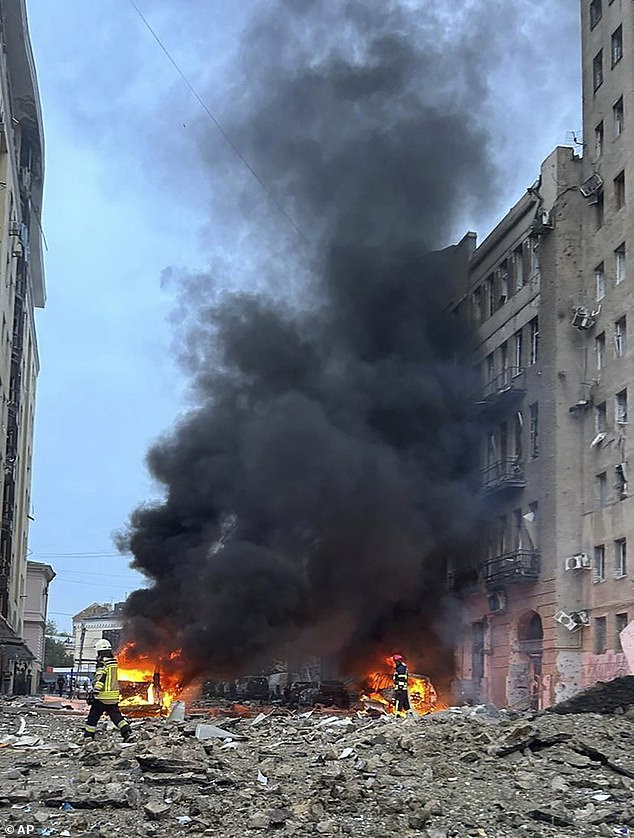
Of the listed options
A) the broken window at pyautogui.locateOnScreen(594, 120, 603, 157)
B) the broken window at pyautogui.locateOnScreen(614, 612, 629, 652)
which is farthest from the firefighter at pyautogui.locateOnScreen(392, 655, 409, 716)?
the broken window at pyautogui.locateOnScreen(594, 120, 603, 157)

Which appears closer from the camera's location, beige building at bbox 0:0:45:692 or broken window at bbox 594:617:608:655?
broken window at bbox 594:617:608:655

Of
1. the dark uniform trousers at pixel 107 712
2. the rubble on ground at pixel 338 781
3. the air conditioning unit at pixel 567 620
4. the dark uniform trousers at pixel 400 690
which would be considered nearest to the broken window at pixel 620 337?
the air conditioning unit at pixel 567 620

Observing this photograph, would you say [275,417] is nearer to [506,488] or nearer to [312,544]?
[312,544]

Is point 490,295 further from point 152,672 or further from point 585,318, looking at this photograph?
point 152,672

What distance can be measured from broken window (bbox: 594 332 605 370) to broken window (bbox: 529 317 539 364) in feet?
12.4

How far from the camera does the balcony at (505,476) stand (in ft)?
137

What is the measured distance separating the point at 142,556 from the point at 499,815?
2919 centimetres

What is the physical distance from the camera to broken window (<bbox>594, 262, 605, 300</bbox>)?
124 feet

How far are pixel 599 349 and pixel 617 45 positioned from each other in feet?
34.0

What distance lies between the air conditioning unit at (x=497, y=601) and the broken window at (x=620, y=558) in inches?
286

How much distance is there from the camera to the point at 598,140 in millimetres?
38750

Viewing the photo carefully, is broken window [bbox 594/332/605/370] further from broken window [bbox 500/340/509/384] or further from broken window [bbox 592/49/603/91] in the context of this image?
broken window [bbox 592/49/603/91]

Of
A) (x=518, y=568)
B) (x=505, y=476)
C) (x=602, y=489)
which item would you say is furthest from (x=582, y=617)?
(x=505, y=476)

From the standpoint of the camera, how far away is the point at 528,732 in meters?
18.0
